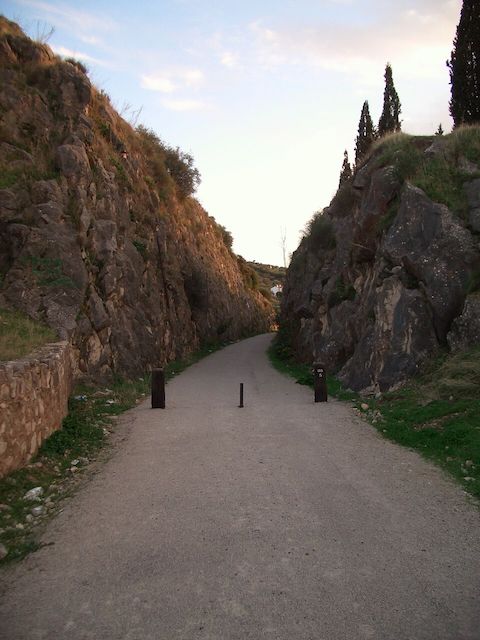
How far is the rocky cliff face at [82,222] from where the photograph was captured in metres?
15.2

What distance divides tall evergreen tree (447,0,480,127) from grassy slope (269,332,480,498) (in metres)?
16.1

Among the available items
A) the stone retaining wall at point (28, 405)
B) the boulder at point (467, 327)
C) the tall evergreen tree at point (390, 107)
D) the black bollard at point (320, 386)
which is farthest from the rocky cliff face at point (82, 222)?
the tall evergreen tree at point (390, 107)

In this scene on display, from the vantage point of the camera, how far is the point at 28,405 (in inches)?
307

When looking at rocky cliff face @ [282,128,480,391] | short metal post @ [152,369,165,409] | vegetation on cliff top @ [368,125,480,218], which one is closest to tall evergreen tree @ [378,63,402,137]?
rocky cliff face @ [282,128,480,391]

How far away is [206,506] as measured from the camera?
626 cm

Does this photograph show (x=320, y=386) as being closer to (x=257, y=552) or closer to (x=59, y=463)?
(x=59, y=463)

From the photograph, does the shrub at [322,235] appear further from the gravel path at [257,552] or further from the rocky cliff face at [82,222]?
the gravel path at [257,552]

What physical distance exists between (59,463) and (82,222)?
11.0 metres

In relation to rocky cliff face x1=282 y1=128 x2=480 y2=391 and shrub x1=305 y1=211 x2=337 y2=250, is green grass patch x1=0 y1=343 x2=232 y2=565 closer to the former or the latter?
rocky cliff face x1=282 y1=128 x2=480 y2=391

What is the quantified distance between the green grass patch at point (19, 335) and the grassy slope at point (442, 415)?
288 inches

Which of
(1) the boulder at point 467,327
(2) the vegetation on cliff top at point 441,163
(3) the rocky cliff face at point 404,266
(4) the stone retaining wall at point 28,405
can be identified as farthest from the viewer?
(2) the vegetation on cliff top at point 441,163

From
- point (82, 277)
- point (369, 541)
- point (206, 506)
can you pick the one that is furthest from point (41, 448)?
point (82, 277)

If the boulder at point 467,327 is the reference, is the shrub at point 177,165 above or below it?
above

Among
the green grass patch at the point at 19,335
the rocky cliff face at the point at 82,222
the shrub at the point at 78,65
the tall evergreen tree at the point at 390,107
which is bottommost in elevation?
the green grass patch at the point at 19,335
